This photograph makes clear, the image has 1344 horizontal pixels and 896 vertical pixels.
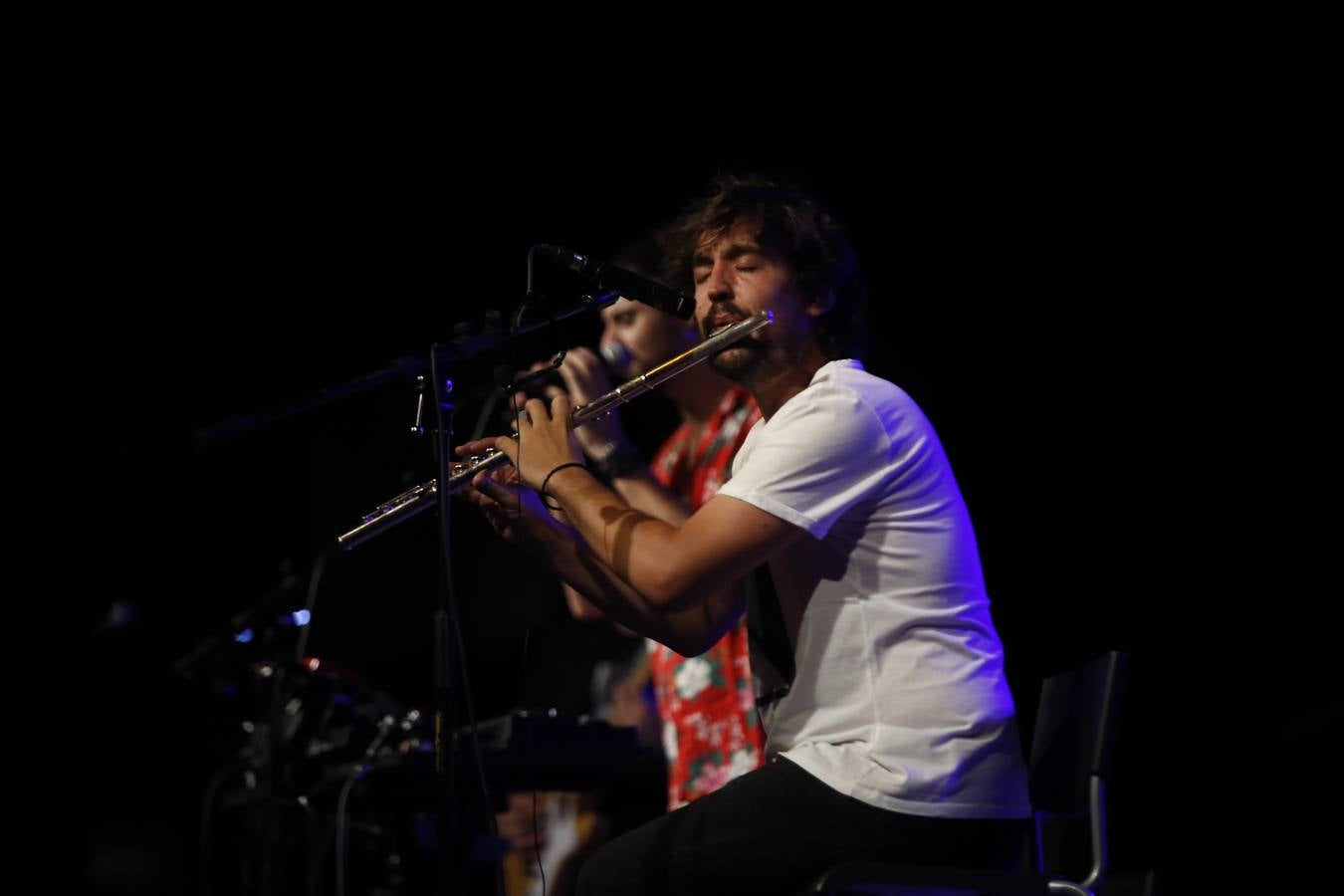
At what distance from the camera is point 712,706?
9.40ft

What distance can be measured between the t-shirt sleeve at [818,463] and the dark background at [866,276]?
24.9 inches

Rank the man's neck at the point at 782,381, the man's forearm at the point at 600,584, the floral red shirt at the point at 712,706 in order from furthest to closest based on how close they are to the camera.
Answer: the floral red shirt at the point at 712,706, the man's neck at the point at 782,381, the man's forearm at the point at 600,584

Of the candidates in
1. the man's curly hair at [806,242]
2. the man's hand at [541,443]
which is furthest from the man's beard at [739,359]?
the man's hand at [541,443]

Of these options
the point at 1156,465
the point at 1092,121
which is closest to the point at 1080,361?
the point at 1156,465

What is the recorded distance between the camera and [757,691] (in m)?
2.02

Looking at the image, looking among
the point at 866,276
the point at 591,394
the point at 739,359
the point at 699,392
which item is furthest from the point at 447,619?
the point at 866,276

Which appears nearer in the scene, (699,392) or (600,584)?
(600,584)

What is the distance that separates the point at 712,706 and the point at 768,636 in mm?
901

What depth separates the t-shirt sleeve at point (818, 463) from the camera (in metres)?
1.85

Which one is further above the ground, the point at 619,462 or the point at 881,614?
the point at 619,462

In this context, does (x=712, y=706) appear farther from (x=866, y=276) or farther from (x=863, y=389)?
(x=866, y=276)

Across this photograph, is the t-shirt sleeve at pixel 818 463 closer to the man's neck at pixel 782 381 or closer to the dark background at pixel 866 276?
the man's neck at pixel 782 381

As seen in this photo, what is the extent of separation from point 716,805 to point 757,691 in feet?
0.83

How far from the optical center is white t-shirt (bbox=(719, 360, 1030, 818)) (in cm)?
178
